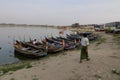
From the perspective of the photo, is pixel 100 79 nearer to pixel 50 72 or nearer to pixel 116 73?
pixel 116 73

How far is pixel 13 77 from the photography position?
1036cm

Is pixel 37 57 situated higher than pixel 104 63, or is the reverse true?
pixel 104 63

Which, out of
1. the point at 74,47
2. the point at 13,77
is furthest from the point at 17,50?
the point at 13,77

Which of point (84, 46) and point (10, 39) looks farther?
point (10, 39)

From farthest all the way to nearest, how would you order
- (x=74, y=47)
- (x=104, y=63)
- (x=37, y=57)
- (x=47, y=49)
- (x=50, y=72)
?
1. (x=74, y=47)
2. (x=47, y=49)
3. (x=37, y=57)
4. (x=104, y=63)
5. (x=50, y=72)

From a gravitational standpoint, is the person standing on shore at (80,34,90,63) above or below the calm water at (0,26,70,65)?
above

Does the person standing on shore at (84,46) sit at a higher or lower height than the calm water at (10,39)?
higher

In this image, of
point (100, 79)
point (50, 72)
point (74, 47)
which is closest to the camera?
point (100, 79)

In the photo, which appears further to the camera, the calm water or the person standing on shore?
the calm water

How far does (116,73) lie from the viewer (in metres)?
9.91

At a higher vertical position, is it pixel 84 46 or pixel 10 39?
pixel 84 46

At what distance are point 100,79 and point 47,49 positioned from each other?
17.1 metres

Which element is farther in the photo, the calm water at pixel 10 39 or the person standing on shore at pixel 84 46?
the calm water at pixel 10 39

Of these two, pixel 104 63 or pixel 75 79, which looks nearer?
pixel 75 79
